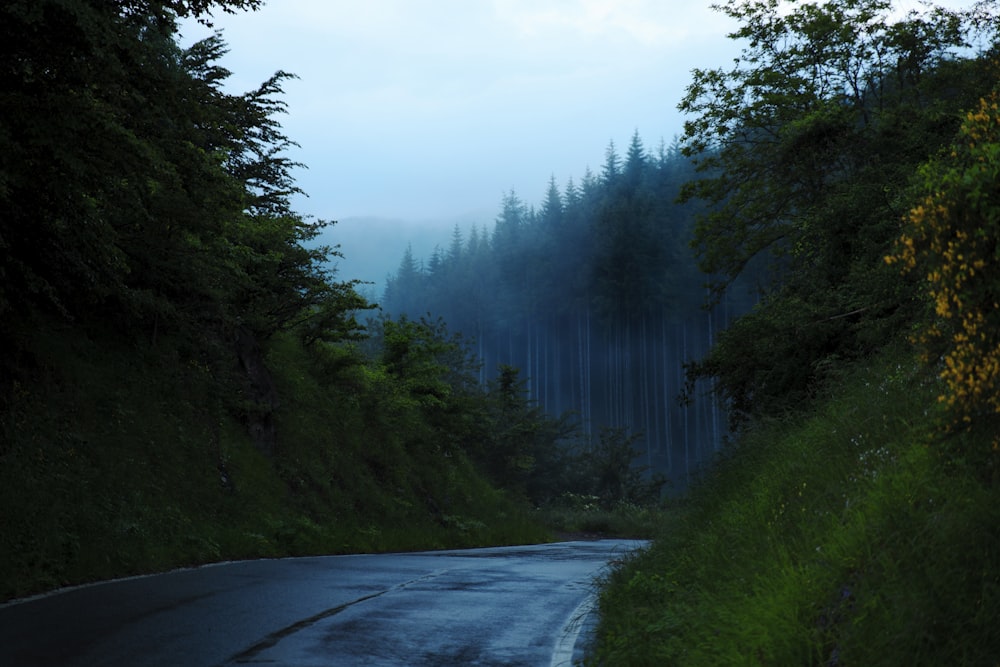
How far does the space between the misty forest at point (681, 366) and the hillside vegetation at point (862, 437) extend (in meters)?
0.03

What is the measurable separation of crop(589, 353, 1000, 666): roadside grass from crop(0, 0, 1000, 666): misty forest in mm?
27

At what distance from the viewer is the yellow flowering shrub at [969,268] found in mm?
5180

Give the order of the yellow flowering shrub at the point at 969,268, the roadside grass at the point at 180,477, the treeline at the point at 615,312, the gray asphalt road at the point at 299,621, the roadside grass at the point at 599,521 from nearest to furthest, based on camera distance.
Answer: the yellow flowering shrub at the point at 969,268 → the gray asphalt road at the point at 299,621 → the roadside grass at the point at 180,477 → the roadside grass at the point at 599,521 → the treeline at the point at 615,312

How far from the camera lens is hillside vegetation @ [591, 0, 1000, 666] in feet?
17.1

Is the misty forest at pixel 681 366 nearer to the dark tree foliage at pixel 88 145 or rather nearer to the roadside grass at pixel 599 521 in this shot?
the dark tree foliage at pixel 88 145

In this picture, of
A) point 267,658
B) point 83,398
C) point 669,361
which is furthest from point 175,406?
point 669,361

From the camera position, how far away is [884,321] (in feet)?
41.8

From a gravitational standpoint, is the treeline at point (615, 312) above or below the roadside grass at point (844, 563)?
above

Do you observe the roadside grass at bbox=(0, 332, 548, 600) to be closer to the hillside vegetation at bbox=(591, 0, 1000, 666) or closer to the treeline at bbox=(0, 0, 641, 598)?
the treeline at bbox=(0, 0, 641, 598)

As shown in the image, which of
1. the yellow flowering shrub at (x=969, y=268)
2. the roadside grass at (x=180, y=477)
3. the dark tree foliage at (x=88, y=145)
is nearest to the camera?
the yellow flowering shrub at (x=969, y=268)

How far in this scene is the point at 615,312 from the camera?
4461 inches

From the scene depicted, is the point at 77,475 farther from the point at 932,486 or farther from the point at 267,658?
the point at 932,486

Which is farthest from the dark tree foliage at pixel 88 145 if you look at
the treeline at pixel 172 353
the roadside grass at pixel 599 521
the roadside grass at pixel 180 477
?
the roadside grass at pixel 599 521

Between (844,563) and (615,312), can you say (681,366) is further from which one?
(615,312)
